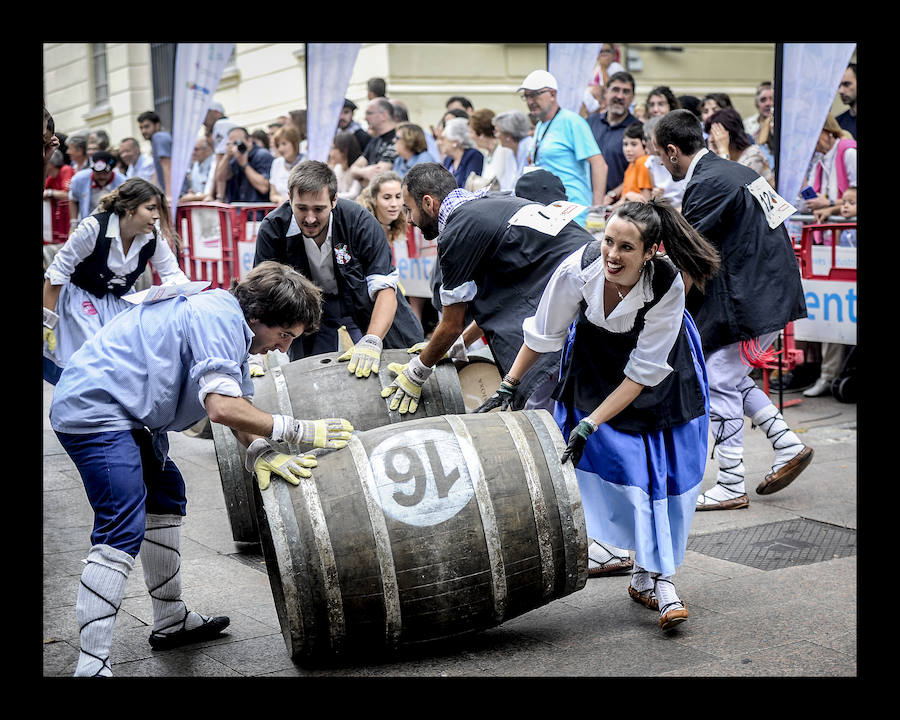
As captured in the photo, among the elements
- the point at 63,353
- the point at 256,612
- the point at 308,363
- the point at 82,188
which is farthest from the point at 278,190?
the point at 256,612

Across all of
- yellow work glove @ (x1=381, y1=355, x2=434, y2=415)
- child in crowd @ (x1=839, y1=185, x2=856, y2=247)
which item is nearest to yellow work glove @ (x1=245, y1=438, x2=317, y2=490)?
yellow work glove @ (x1=381, y1=355, x2=434, y2=415)

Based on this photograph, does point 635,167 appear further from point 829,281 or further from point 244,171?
point 244,171

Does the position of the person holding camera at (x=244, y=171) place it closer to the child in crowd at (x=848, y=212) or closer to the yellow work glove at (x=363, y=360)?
the child in crowd at (x=848, y=212)

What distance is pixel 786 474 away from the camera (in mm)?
5750

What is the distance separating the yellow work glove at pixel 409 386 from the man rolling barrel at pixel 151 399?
98 cm

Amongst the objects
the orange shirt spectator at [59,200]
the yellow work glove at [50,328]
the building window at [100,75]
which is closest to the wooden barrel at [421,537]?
the yellow work glove at [50,328]

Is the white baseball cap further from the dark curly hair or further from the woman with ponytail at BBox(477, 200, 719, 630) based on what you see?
the dark curly hair

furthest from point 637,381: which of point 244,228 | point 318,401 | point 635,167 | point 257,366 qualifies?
point 244,228

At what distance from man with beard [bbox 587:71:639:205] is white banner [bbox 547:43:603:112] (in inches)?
9.2

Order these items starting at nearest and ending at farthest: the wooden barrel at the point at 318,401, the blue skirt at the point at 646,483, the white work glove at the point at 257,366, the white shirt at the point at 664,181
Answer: the blue skirt at the point at 646,483
the wooden barrel at the point at 318,401
the white work glove at the point at 257,366
the white shirt at the point at 664,181

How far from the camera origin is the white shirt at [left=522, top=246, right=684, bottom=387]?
397 cm

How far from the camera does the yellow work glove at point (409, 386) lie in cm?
475

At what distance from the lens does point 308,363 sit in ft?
16.2

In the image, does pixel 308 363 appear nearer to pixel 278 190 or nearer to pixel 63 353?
pixel 63 353
